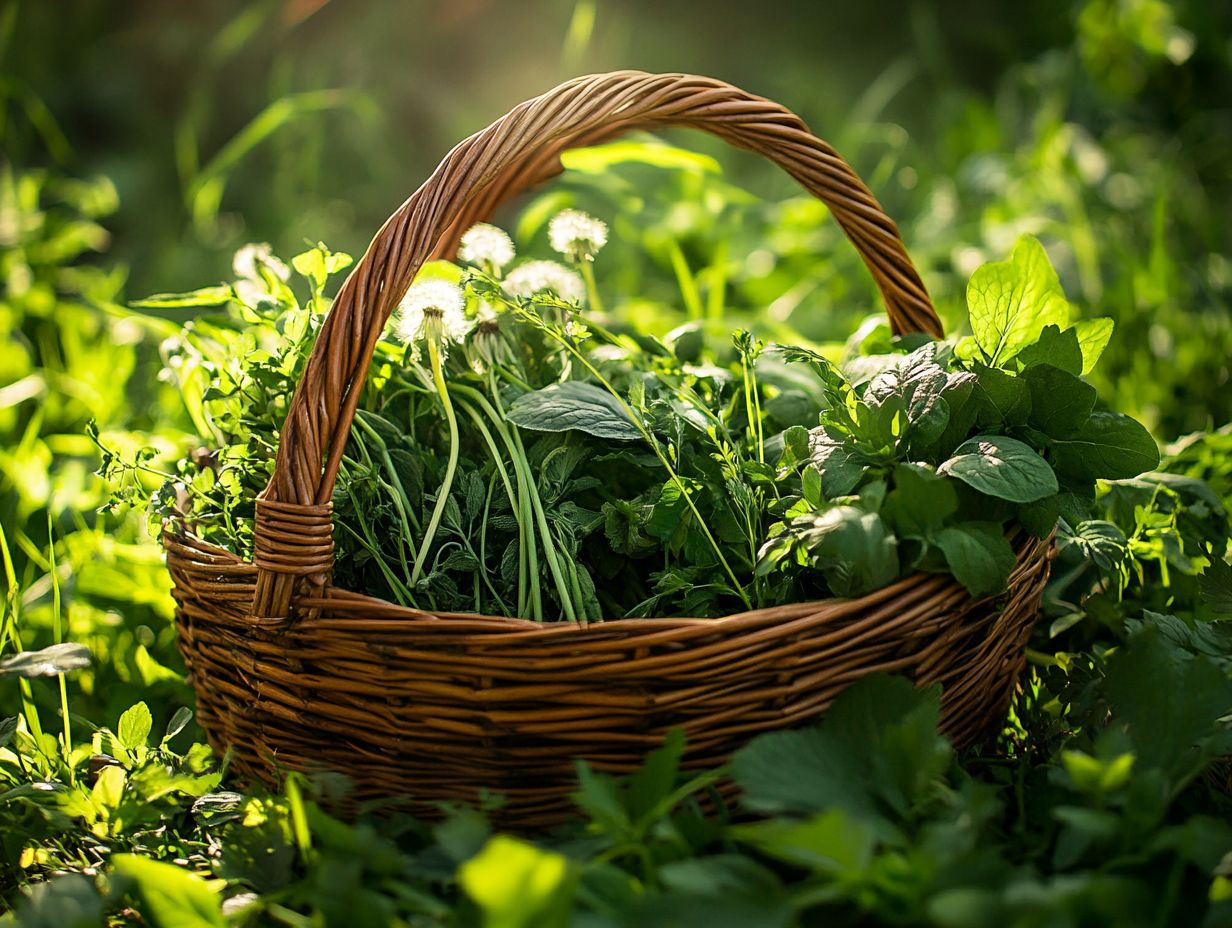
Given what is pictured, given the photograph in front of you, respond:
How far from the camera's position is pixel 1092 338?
2.33 ft

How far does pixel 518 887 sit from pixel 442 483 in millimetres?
335

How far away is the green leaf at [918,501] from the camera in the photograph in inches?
22.0

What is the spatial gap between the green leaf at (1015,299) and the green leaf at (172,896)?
590 millimetres

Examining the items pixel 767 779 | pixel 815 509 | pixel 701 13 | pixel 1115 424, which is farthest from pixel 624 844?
pixel 701 13

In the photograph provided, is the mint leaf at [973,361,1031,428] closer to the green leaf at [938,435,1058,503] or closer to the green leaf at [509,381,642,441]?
the green leaf at [938,435,1058,503]

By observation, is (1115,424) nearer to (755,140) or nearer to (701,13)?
(755,140)

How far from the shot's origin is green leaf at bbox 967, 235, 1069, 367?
0.70 metres

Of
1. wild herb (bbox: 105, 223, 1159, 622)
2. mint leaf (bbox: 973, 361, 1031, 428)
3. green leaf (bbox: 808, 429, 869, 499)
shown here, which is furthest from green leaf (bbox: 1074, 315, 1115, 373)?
green leaf (bbox: 808, 429, 869, 499)

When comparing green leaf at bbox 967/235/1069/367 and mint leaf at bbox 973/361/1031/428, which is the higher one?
green leaf at bbox 967/235/1069/367

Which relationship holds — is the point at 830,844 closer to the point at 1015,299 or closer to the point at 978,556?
the point at 978,556

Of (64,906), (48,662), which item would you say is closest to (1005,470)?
(64,906)

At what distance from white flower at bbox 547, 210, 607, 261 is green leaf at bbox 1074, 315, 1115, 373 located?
1.19ft

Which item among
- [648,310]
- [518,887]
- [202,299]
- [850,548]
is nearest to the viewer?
[518,887]

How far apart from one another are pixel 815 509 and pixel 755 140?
285mm
